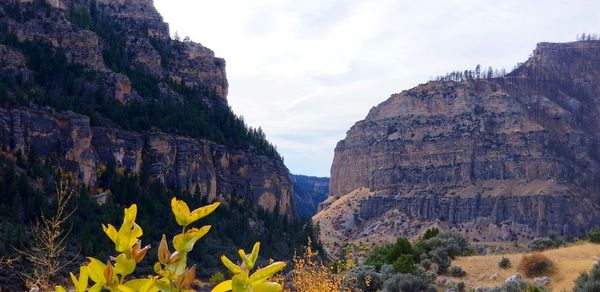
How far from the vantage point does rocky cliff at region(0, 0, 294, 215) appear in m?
34.6

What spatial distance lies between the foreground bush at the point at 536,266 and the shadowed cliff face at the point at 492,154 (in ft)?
224

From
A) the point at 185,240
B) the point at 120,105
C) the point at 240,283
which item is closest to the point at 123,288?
the point at 185,240

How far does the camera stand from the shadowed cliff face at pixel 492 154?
83.2 meters

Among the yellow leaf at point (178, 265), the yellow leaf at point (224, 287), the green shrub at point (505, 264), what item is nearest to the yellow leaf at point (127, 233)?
the yellow leaf at point (178, 265)

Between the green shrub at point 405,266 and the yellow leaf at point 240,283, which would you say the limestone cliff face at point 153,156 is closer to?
the green shrub at point 405,266

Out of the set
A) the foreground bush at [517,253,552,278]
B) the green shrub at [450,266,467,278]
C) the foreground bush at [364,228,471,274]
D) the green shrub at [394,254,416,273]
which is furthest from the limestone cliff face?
the foreground bush at [517,253,552,278]

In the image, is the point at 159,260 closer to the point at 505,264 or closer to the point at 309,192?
the point at 505,264

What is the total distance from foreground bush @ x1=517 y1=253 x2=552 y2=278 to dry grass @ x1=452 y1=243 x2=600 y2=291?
0.66 feet

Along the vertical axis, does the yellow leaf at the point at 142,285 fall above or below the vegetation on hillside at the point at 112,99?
below

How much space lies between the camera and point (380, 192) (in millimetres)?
94062

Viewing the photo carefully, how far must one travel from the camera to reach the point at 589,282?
11.5 meters

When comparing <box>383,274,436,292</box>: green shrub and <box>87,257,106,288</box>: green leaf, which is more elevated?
<box>87,257,106,288</box>: green leaf

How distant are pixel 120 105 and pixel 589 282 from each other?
3534 cm

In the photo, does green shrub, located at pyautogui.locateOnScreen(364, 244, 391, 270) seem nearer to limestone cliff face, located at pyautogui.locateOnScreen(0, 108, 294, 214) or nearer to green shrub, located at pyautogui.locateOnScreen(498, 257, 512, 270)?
green shrub, located at pyautogui.locateOnScreen(498, 257, 512, 270)
